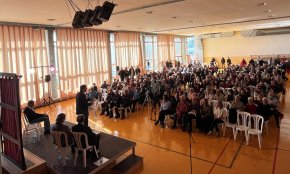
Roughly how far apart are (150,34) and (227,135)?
520 inches

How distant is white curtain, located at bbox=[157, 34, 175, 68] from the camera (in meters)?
19.4

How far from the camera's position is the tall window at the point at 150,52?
60.0 ft

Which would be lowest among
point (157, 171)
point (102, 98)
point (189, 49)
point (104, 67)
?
point (157, 171)

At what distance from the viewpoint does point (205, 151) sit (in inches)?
216

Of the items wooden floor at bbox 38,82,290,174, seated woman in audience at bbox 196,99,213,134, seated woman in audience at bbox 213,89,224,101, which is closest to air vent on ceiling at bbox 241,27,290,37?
wooden floor at bbox 38,82,290,174

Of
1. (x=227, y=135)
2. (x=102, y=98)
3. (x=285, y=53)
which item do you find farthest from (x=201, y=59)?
(x=227, y=135)

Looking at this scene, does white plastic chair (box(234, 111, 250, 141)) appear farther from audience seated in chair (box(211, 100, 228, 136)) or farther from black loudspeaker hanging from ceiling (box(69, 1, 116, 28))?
black loudspeaker hanging from ceiling (box(69, 1, 116, 28))

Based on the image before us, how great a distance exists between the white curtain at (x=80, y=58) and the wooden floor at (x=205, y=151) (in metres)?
5.22

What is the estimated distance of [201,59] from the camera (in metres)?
24.5

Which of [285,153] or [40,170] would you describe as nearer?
[40,170]

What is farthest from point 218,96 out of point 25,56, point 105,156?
point 25,56

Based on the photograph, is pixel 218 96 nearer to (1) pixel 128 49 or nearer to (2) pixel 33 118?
(2) pixel 33 118

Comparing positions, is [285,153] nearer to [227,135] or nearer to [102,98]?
[227,135]

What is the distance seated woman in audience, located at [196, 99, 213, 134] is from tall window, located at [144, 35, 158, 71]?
38.9 feet
